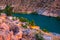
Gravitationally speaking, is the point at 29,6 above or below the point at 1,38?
below

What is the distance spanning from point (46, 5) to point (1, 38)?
69.5m

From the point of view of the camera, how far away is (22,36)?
18484 mm

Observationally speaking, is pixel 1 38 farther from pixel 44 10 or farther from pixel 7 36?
pixel 44 10

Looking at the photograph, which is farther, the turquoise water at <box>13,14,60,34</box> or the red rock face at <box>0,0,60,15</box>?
the red rock face at <box>0,0,60,15</box>

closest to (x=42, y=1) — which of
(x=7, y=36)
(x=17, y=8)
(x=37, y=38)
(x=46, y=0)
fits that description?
(x=46, y=0)

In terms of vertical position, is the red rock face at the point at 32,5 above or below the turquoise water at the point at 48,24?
below

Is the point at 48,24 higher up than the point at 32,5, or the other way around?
the point at 48,24

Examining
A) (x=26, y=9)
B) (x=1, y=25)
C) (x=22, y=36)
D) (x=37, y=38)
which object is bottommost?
(x=26, y=9)

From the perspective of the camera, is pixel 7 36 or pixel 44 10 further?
pixel 44 10

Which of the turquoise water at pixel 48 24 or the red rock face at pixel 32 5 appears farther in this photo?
the red rock face at pixel 32 5

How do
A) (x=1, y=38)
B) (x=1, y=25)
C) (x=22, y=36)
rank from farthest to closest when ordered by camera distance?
(x=22, y=36) < (x=1, y=25) < (x=1, y=38)

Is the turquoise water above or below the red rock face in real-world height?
above

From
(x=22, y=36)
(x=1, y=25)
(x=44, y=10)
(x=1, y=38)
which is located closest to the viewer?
(x=1, y=38)

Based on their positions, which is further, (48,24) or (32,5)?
(32,5)
